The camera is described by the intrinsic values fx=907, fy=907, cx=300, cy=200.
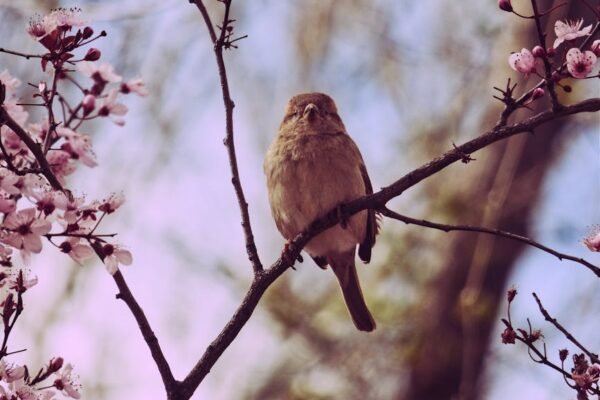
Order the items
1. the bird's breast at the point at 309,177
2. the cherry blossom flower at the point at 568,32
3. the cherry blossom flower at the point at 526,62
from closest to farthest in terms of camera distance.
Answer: the cherry blossom flower at the point at 568,32 < the cherry blossom flower at the point at 526,62 < the bird's breast at the point at 309,177

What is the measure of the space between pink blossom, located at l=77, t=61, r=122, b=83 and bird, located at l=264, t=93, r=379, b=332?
1600 millimetres

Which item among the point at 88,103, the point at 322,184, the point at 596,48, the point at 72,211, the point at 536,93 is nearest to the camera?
the point at 72,211

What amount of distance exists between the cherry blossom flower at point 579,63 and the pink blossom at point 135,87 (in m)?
1.39

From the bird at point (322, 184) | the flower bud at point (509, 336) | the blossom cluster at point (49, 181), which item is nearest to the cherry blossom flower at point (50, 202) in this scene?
the blossom cluster at point (49, 181)

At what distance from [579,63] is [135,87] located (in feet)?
4.77

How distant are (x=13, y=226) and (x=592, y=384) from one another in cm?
175

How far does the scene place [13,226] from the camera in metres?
2.52

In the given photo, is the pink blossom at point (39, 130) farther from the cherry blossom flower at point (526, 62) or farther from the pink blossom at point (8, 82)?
the cherry blossom flower at point (526, 62)

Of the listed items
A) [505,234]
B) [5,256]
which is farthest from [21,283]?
[505,234]

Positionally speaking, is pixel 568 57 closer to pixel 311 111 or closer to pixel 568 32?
pixel 568 32

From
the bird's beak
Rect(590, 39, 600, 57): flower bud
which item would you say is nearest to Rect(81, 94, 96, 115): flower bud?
Rect(590, 39, 600, 57): flower bud

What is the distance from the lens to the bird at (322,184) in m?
4.52

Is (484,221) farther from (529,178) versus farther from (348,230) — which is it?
(348,230)

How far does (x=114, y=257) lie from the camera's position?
271 cm
